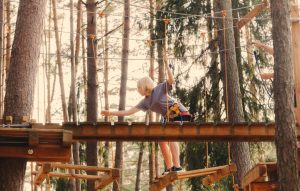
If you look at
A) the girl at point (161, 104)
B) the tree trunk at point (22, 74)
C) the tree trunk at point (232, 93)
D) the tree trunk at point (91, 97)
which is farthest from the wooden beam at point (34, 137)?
the tree trunk at point (91, 97)

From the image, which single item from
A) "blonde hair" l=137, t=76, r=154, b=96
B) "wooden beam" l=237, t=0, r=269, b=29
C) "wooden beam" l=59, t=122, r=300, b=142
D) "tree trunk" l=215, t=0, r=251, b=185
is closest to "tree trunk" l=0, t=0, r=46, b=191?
"wooden beam" l=59, t=122, r=300, b=142

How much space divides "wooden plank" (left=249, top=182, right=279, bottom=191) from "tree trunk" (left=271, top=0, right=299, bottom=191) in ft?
1.93

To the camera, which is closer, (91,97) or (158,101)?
(158,101)

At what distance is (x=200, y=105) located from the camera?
9523 mm

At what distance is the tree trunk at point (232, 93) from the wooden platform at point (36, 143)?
3812 millimetres

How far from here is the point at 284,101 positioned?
429cm

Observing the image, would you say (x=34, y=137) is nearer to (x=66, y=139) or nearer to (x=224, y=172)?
(x=66, y=139)

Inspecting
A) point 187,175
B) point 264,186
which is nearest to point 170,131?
point 187,175

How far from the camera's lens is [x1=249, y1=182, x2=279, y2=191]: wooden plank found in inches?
186

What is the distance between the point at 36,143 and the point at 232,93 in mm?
4444

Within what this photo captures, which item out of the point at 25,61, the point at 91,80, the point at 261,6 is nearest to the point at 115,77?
the point at 91,80

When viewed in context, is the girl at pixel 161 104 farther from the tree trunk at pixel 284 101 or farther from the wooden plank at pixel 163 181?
the tree trunk at pixel 284 101

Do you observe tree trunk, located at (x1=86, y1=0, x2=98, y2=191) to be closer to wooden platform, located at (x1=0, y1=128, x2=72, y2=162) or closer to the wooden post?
the wooden post

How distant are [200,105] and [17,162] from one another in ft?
16.6
